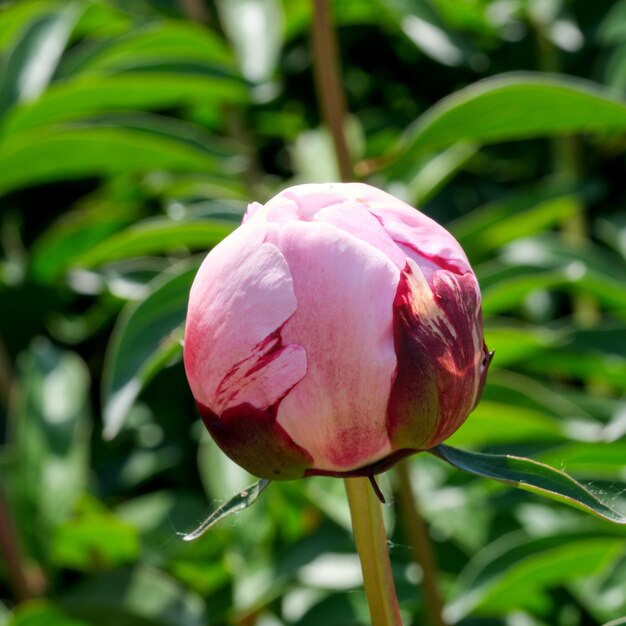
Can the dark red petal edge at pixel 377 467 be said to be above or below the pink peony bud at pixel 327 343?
below

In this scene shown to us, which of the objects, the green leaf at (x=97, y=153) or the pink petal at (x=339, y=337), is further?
the green leaf at (x=97, y=153)

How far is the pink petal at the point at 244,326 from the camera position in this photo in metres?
0.50

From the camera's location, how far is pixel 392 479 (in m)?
1.13

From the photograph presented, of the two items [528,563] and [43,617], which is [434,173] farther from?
[43,617]

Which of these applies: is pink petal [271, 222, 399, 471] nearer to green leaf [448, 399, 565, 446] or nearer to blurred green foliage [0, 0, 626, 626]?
blurred green foliage [0, 0, 626, 626]

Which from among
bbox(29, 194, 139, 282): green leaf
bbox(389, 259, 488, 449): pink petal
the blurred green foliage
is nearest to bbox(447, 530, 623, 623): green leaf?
the blurred green foliage

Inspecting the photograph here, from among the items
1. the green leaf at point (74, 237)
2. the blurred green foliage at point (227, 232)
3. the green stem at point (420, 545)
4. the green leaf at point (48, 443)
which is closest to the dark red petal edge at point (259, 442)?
the blurred green foliage at point (227, 232)

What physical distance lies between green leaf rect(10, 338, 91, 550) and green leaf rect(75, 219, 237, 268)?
17 cm

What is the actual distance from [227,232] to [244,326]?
0.52m

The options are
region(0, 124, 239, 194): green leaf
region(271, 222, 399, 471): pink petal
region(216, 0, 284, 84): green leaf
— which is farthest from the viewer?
region(216, 0, 284, 84): green leaf

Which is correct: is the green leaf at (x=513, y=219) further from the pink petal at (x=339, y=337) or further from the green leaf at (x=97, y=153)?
the pink petal at (x=339, y=337)

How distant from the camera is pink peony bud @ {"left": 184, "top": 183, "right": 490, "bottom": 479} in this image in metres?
0.50

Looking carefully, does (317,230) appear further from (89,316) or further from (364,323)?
(89,316)

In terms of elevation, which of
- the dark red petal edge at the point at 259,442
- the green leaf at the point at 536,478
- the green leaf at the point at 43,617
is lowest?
the green leaf at the point at 43,617
